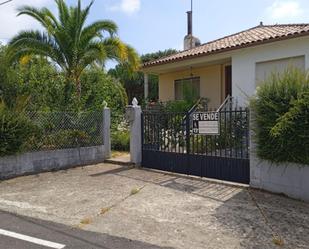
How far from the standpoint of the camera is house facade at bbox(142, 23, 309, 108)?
1152 cm

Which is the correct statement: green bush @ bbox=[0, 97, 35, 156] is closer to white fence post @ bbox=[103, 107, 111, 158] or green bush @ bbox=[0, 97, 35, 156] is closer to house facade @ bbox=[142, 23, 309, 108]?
white fence post @ bbox=[103, 107, 111, 158]

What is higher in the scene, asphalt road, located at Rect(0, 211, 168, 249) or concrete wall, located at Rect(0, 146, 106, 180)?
concrete wall, located at Rect(0, 146, 106, 180)

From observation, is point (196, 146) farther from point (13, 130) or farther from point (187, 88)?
point (187, 88)

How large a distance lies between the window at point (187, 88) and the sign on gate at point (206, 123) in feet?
21.9

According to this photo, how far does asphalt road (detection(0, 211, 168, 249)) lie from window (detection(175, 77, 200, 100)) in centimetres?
1058

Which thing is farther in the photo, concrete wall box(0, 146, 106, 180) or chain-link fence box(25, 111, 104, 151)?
chain-link fence box(25, 111, 104, 151)

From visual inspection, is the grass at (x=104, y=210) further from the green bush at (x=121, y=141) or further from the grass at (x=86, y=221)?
the green bush at (x=121, y=141)

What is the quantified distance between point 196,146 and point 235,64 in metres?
5.19

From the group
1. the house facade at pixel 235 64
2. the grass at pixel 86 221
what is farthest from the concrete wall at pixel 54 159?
the house facade at pixel 235 64

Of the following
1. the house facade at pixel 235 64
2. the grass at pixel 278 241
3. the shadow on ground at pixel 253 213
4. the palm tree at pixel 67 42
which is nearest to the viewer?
the grass at pixel 278 241

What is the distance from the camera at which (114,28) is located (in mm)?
13742

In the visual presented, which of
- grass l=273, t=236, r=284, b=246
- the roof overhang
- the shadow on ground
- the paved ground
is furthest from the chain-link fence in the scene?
grass l=273, t=236, r=284, b=246

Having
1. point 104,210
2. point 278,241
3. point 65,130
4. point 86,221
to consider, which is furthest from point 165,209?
point 65,130

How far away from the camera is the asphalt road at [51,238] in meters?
4.87
